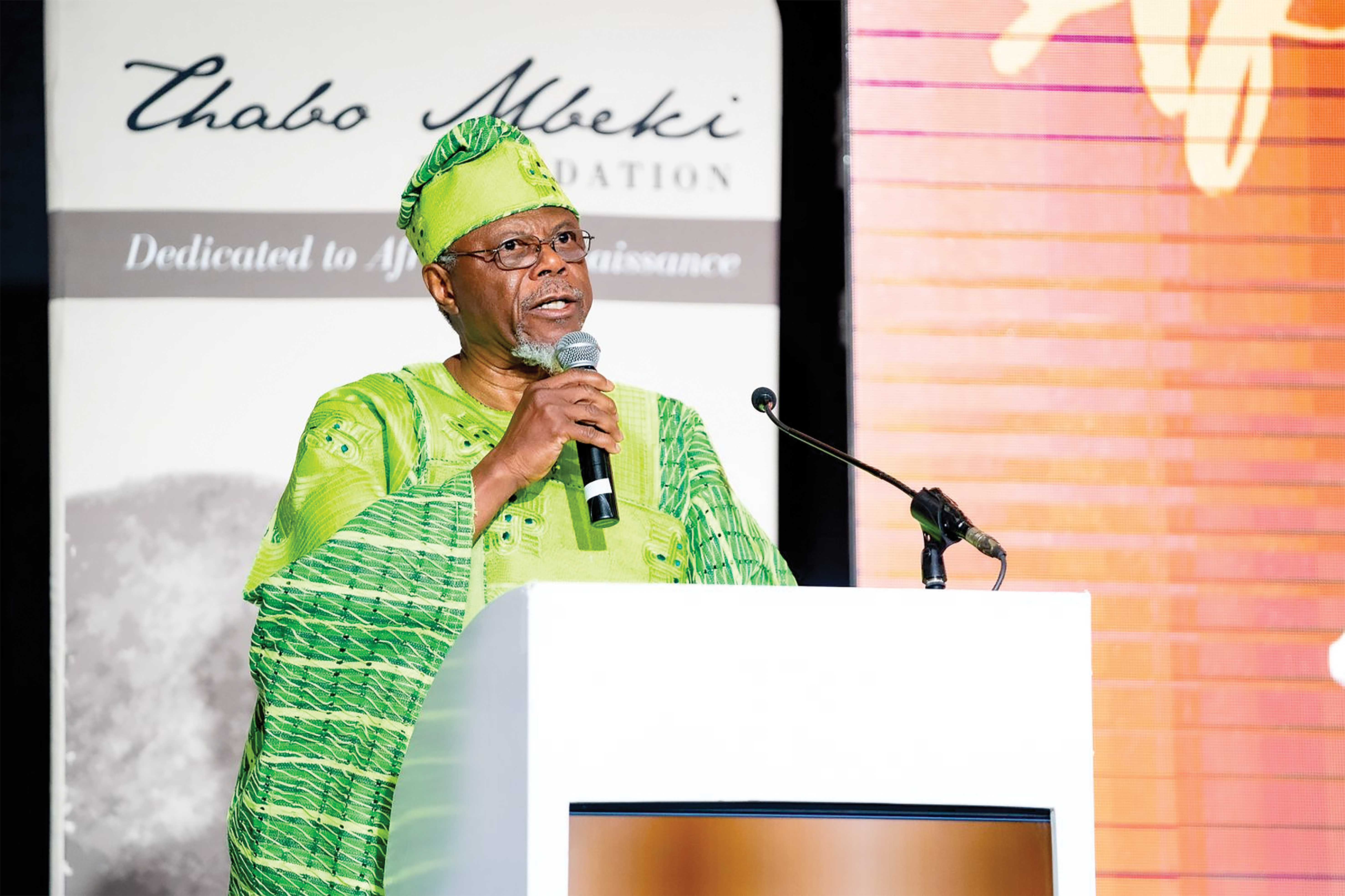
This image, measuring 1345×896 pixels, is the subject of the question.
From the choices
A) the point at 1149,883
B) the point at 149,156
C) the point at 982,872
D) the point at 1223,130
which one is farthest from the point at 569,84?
the point at 982,872

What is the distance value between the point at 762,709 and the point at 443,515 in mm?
678

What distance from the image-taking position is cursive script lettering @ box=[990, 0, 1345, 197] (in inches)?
154

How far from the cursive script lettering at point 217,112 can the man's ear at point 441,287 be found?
3.68 ft

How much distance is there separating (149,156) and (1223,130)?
2.49 metres

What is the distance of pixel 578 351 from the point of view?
2.42 metres

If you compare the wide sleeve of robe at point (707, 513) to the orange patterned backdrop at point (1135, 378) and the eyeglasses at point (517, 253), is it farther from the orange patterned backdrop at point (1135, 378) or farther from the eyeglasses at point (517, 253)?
the orange patterned backdrop at point (1135, 378)

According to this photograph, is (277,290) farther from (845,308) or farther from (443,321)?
(845,308)

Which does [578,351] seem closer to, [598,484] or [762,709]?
[598,484]

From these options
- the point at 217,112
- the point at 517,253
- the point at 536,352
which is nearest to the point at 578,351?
the point at 536,352

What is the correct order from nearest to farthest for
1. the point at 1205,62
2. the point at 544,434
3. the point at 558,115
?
Result: the point at 544,434 → the point at 558,115 → the point at 1205,62

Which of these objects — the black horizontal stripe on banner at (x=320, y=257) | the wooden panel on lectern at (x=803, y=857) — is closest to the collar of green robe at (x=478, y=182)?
the black horizontal stripe on banner at (x=320, y=257)

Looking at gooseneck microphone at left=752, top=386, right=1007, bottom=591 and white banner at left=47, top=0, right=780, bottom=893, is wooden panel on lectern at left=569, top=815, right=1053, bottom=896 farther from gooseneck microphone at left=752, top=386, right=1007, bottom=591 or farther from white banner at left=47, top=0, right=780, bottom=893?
white banner at left=47, top=0, right=780, bottom=893

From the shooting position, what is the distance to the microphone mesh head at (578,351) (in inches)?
94.7

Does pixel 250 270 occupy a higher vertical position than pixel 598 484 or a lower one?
higher
